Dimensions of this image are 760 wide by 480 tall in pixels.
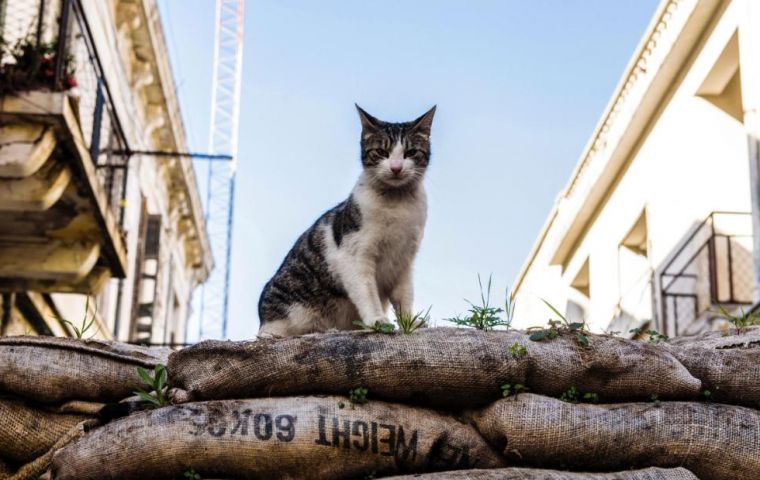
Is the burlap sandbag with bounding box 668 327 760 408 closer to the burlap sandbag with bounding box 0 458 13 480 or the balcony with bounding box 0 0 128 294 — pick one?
the burlap sandbag with bounding box 0 458 13 480

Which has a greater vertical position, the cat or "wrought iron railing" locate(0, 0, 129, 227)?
"wrought iron railing" locate(0, 0, 129, 227)

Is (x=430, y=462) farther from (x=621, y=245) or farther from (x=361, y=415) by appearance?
(x=621, y=245)

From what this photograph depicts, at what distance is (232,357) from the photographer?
5.12m

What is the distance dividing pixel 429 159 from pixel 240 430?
2.38m

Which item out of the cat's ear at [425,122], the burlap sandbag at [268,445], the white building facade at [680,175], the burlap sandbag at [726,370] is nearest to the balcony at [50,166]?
the cat's ear at [425,122]

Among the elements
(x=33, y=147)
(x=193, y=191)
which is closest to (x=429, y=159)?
(x=33, y=147)

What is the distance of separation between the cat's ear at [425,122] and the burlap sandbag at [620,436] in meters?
2.08

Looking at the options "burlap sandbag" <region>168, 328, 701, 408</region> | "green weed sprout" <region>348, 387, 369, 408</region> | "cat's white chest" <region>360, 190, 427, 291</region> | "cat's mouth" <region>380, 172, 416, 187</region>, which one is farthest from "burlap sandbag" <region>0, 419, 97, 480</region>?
"cat's mouth" <region>380, 172, 416, 187</region>

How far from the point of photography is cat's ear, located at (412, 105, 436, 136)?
6.77 metres

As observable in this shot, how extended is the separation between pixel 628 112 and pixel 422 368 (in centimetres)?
1369

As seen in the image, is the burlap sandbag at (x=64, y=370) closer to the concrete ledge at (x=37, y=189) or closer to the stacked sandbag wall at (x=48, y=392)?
the stacked sandbag wall at (x=48, y=392)

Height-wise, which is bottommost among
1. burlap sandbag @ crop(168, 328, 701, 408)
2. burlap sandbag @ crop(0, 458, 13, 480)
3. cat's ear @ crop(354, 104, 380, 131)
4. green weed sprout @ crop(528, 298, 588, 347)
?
burlap sandbag @ crop(0, 458, 13, 480)

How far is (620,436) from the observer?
4.93m

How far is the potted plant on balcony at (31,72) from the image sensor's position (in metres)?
10.9
